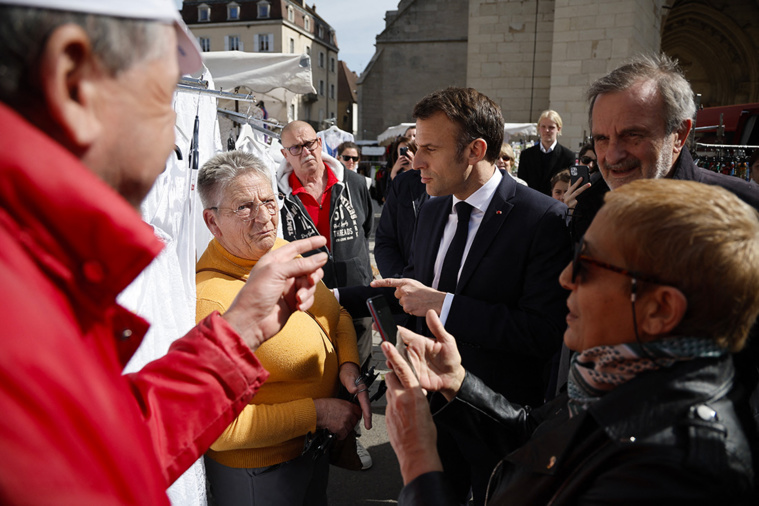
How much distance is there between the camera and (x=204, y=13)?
1818 inches

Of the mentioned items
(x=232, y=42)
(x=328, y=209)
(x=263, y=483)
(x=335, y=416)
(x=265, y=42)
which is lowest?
(x=263, y=483)

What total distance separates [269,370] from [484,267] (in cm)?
99

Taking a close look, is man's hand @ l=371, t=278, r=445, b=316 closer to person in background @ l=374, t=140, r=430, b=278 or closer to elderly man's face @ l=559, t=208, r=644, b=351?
elderly man's face @ l=559, t=208, r=644, b=351

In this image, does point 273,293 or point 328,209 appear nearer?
point 273,293

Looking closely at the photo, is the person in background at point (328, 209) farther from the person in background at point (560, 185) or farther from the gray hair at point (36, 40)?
the gray hair at point (36, 40)

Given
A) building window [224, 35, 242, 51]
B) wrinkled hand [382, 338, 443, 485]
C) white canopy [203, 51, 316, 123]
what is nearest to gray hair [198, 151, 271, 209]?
wrinkled hand [382, 338, 443, 485]

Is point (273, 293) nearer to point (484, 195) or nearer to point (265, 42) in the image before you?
point (484, 195)

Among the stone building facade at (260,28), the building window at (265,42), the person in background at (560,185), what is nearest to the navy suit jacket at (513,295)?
the person in background at (560,185)

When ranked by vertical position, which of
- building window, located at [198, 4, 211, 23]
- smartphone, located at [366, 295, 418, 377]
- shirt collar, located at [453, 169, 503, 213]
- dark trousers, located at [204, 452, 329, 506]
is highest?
building window, located at [198, 4, 211, 23]

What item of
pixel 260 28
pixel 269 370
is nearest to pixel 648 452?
pixel 269 370

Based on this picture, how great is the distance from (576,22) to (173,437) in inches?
526

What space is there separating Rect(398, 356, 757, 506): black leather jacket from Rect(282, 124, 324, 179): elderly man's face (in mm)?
3309

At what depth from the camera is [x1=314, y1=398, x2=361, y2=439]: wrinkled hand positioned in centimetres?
201

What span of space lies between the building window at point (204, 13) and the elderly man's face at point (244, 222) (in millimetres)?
50501
